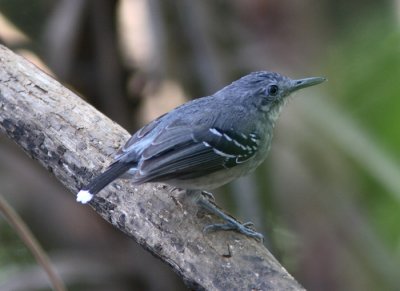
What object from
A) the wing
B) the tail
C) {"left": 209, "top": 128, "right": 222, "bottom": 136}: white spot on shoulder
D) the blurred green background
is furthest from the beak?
the tail

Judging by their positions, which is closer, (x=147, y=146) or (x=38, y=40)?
(x=147, y=146)

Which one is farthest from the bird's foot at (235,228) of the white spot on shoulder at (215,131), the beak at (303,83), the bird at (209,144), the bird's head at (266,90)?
the beak at (303,83)

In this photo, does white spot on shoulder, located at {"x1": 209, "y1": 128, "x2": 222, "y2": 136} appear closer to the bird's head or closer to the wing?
the wing

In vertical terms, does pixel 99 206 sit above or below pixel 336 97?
below

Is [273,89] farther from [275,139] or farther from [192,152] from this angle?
[275,139]

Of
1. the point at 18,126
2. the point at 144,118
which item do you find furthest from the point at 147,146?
the point at 144,118

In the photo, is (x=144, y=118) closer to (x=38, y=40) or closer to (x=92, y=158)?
(x=38, y=40)

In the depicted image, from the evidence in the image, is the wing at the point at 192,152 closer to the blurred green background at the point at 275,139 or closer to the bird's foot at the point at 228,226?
the bird's foot at the point at 228,226
